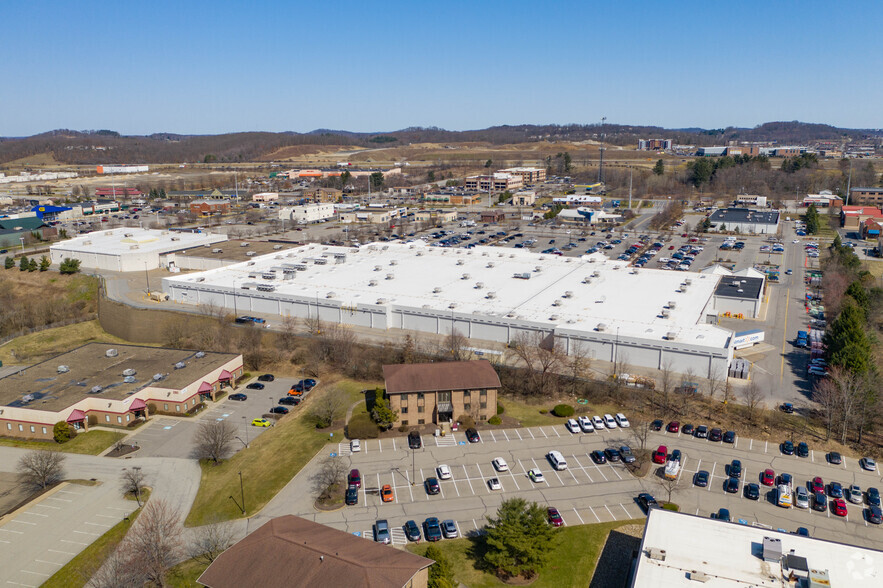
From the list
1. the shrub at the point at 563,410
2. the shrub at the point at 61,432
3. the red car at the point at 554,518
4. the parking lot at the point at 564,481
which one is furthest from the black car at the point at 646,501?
the shrub at the point at 61,432

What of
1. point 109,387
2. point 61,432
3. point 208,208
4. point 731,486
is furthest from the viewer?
point 208,208

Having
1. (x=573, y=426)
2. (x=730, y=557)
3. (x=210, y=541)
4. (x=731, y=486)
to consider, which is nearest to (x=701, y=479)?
(x=731, y=486)

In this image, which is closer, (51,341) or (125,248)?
(51,341)

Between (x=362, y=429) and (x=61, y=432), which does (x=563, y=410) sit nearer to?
(x=362, y=429)

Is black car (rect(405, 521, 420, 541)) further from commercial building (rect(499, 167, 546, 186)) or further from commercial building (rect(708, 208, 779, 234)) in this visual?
commercial building (rect(499, 167, 546, 186))

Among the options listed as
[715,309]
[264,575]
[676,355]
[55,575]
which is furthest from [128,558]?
[715,309]

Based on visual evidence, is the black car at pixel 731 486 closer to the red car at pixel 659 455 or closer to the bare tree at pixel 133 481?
the red car at pixel 659 455

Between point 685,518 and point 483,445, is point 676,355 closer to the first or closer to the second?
point 483,445
